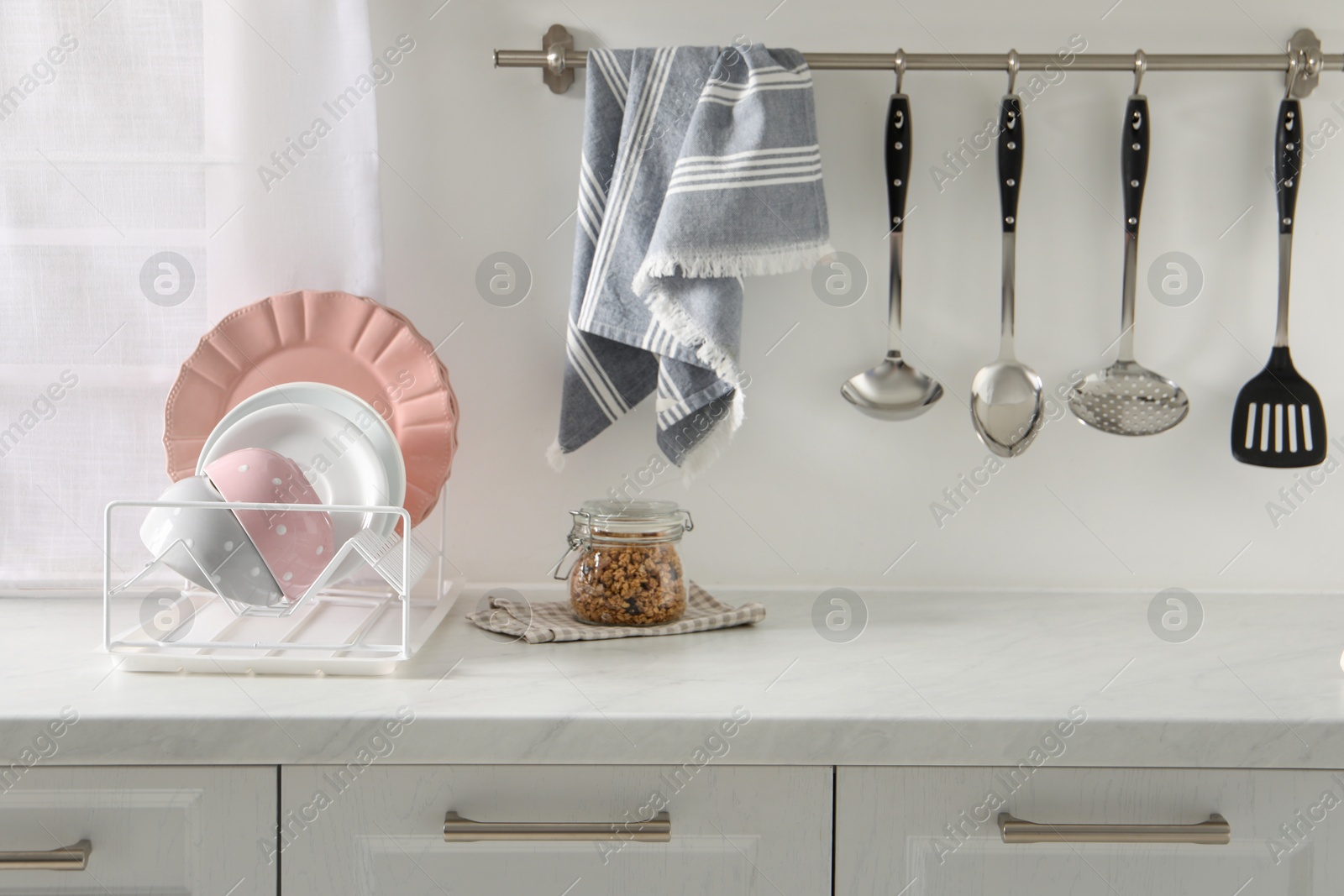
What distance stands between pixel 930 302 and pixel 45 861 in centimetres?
95

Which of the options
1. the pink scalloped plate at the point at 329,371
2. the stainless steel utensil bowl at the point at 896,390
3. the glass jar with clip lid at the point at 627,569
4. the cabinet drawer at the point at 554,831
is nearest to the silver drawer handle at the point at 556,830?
the cabinet drawer at the point at 554,831

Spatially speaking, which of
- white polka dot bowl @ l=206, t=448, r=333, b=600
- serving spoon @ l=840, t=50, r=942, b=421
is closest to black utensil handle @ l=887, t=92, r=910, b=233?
serving spoon @ l=840, t=50, r=942, b=421

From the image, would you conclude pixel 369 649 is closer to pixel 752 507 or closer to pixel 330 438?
pixel 330 438

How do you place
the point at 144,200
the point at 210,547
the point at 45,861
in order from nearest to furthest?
the point at 45,861, the point at 210,547, the point at 144,200

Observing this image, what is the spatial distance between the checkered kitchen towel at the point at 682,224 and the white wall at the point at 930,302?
0.25 feet

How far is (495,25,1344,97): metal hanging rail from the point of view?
1.06 m

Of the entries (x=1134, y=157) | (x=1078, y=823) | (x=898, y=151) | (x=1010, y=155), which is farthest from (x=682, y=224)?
(x=1078, y=823)

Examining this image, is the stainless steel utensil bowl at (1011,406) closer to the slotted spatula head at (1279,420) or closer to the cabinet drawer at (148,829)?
the slotted spatula head at (1279,420)

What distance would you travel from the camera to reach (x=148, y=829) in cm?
75

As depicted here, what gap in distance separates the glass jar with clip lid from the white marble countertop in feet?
0.14

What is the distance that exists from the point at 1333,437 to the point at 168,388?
127cm

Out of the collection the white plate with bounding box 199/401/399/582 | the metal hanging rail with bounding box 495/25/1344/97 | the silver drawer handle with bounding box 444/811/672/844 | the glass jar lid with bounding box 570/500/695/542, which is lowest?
the silver drawer handle with bounding box 444/811/672/844

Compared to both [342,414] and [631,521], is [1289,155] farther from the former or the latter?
[342,414]

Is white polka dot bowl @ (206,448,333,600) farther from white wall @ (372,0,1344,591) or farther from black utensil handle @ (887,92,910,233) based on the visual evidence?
black utensil handle @ (887,92,910,233)
